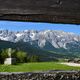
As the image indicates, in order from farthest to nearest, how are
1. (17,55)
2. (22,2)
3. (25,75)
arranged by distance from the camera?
→ (17,55) < (25,75) < (22,2)

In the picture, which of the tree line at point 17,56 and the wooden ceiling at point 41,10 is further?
the tree line at point 17,56

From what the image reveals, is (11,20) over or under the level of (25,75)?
over

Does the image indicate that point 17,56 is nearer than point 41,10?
No

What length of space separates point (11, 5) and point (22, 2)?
83 mm

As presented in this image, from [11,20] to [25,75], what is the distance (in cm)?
73

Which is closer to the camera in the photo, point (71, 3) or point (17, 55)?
point (71, 3)

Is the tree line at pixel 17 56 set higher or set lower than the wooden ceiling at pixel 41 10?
lower

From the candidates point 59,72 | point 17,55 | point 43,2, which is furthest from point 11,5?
point 17,55

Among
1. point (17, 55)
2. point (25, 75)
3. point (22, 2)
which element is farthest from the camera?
point (17, 55)

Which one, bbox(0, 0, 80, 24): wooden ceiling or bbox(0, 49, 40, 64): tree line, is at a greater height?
bbox(0, 0, 80, 24): wooden ceiling

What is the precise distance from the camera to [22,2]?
221 cm

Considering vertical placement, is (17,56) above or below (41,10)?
below

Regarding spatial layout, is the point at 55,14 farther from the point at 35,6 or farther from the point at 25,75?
the point at 25,75

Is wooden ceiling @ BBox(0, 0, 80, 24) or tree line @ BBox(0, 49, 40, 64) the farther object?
tree line @ BBox(0, 49, 40, 64)
